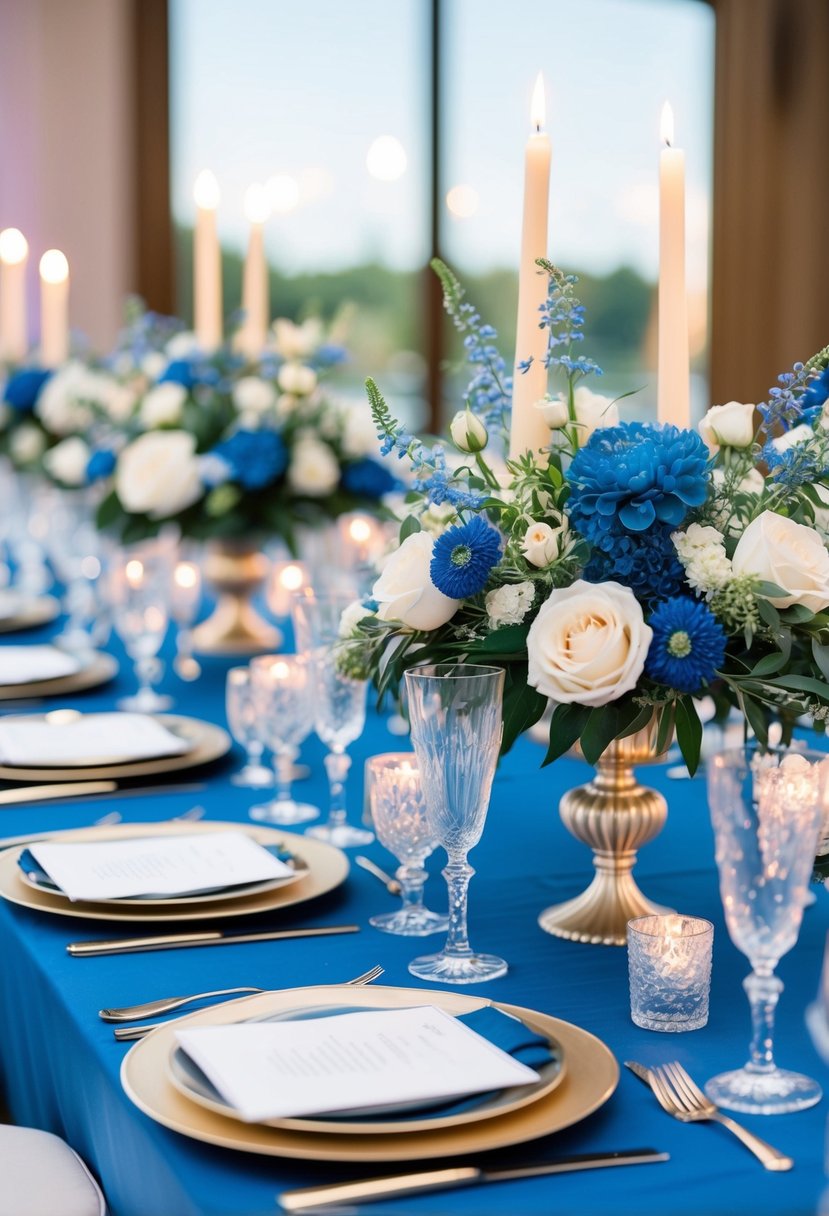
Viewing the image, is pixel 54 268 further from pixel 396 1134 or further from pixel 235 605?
pixel 396 1134

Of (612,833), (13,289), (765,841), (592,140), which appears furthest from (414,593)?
(592,140)

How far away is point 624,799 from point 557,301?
0.45 meters

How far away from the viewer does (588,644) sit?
1186 mm

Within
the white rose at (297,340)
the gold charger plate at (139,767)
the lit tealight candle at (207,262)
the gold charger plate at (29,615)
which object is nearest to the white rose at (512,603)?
the gold charger plate at (139,767)

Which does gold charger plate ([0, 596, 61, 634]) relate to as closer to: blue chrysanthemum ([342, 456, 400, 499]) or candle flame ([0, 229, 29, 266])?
blue chrysanthemum ([342, 456, 400, 499])

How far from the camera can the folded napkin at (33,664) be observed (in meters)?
2.41

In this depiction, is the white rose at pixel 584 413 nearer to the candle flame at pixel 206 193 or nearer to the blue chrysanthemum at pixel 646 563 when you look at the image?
the blue chrysanthemum at pixel 646 563

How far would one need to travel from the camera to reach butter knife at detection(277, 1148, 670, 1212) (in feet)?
2.83

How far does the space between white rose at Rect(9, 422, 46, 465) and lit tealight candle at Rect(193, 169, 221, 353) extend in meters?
0.78

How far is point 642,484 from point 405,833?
1.27 ft

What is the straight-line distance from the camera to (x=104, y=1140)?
44.6 inches

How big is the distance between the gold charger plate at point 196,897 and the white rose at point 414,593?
0.29 metres

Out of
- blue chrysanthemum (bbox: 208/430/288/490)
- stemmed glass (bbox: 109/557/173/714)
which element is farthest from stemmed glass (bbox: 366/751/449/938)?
blue chrysanthemum (bbox: 208/430/288/490)

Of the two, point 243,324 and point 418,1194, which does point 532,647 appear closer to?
point 418,1194
